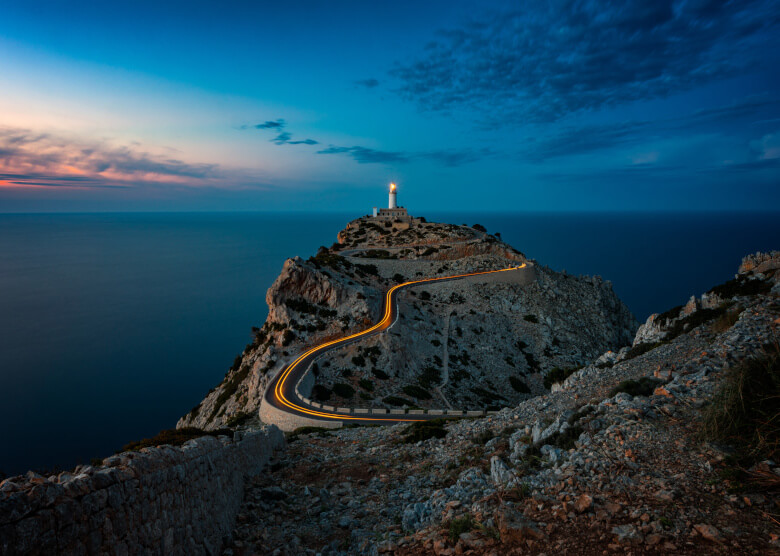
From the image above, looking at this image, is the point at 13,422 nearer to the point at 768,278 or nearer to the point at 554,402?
the point at 554,402

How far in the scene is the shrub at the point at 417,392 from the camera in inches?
1321

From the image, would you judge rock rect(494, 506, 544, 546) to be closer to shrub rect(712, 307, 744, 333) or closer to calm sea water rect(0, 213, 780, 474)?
calm sea water rect(0, 213, 780, 474)

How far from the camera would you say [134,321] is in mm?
86250

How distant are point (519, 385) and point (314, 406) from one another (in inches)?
974

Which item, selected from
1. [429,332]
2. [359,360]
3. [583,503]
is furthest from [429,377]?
[583,503]

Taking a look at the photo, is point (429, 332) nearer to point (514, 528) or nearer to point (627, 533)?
point (514, 528)

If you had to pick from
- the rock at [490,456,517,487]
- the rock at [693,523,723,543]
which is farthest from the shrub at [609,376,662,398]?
the rock at [693,523,723,543]

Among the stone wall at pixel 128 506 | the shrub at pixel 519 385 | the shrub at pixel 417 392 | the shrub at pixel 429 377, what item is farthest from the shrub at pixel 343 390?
the stone wall at pixel 128 506

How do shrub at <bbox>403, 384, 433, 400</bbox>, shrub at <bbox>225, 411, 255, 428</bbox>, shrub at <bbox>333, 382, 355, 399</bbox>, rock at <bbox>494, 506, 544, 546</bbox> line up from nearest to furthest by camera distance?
1. rock at <bbox>494, 506, 544, 546</bbox>
2. shrub at <bbox>225, 411, 255, 428</bbox>
3. shrub at <bbox>333, 382, 355, 399</bbox>
4. shrub at <bbox>403, 384, 433, 400</bbox>

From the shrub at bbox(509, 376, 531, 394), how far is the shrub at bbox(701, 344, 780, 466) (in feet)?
122

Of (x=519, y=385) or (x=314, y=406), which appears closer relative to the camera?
(x=314, y=406)

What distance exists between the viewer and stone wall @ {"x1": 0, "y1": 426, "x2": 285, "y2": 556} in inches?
165

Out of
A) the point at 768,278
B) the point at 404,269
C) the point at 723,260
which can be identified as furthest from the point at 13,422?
the point at 723,260

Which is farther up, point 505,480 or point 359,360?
point 505,480
